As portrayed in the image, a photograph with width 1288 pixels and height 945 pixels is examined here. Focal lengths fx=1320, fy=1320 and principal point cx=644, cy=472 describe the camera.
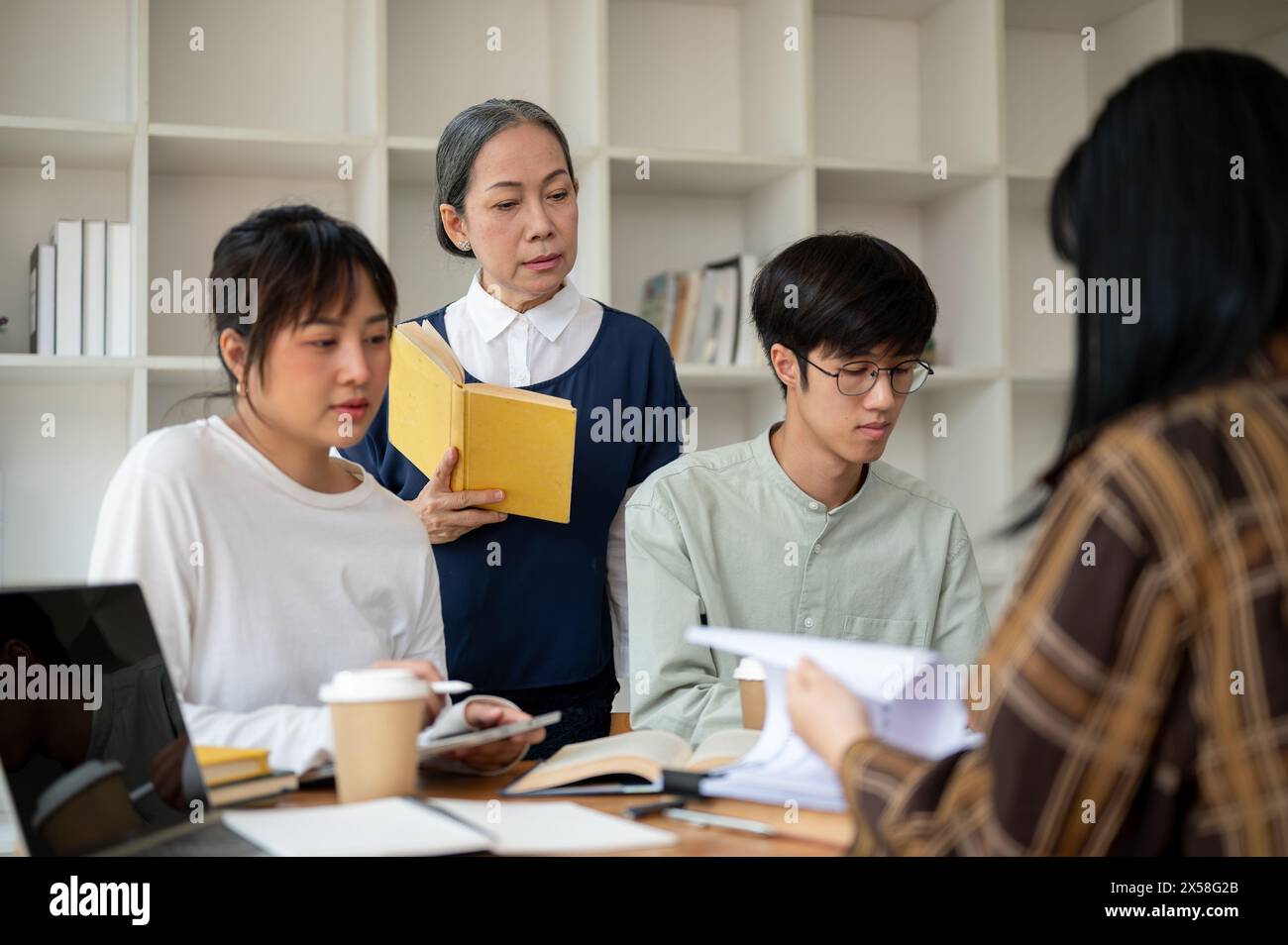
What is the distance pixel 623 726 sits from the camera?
2.02m

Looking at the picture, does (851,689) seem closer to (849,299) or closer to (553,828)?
(553,828)

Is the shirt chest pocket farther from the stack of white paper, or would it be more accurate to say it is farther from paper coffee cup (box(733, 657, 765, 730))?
the stack of white paper

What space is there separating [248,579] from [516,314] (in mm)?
953

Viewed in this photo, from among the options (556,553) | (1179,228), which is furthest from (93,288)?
(1179,228)

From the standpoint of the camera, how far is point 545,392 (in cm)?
220

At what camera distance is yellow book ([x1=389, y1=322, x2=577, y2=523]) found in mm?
1796

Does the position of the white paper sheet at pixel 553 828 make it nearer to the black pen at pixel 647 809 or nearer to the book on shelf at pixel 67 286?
the black pen at pixel 647 809

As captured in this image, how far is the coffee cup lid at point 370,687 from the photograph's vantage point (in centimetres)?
112

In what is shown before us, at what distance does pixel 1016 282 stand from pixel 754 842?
3.10 m

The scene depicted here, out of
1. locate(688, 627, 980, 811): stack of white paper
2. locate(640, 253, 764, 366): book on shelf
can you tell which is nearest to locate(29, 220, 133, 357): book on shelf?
locate(640, 253, 764, 366): book on shelf

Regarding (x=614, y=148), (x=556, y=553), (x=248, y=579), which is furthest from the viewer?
(x=614, y=148)

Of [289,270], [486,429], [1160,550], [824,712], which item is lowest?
[824,712]

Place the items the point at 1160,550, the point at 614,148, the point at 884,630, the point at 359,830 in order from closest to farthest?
the point at 1160,550
the point at 359,830
the point at 884,630
the point at 614,148
